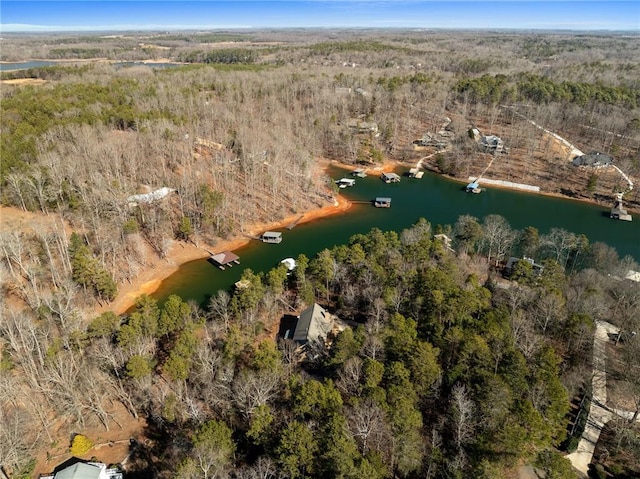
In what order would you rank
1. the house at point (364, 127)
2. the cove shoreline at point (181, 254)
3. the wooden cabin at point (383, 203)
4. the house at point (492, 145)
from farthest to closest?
1. the house at point (364, 127)
2. the house at point (492, 145)
3. the wooden cabin at point (383, 203)
4. the cove shoreline at point (181, 254)

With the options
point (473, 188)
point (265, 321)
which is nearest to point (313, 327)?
point (265, 321)

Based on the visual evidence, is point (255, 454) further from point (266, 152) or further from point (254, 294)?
point (266, 152)

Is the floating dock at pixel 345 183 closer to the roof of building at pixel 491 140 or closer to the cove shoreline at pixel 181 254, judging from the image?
the cove shoreline at pixel 181 254

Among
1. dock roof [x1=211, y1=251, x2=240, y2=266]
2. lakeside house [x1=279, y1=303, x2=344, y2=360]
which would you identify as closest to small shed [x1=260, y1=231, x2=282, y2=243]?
dock roof [x1=211, y1=251, x2=240, y2=266]

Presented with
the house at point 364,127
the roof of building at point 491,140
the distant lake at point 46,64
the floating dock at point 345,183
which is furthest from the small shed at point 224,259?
the distant lake at point 46,64

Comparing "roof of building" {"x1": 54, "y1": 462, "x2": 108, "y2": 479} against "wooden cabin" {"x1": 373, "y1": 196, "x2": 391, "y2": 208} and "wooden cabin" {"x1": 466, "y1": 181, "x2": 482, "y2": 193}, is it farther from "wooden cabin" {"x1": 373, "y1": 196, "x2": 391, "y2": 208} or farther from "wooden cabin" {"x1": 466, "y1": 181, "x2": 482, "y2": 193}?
"wooden cabin" {"x1": 466, "y1": 181, "x2": 482, "y2": 193}

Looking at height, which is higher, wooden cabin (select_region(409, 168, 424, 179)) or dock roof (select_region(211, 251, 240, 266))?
wooden cabin (select_region(409, 168, 424, 179))

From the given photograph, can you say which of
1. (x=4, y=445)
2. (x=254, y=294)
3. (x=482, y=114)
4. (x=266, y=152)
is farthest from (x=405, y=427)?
(x=482, y=114)
